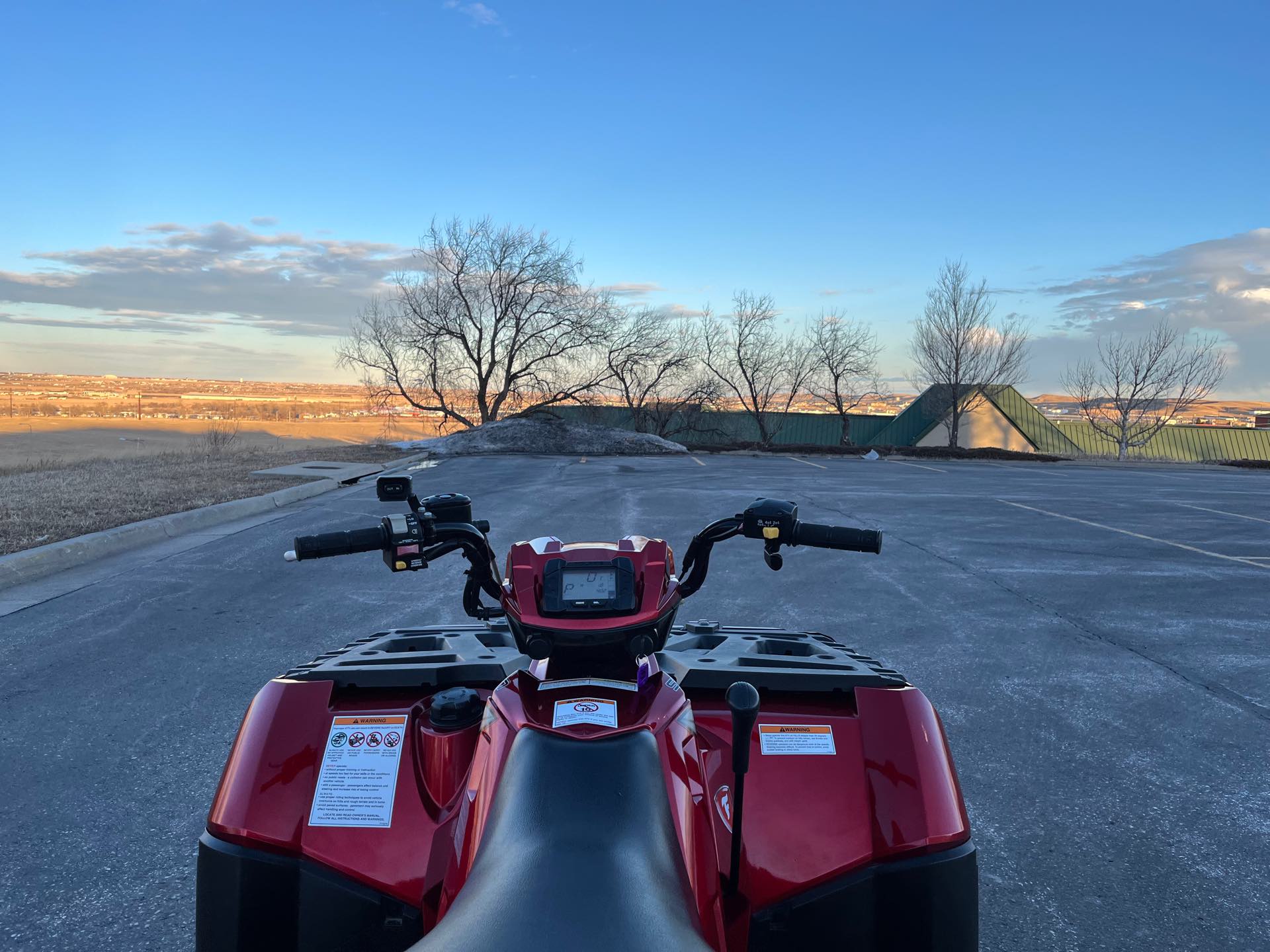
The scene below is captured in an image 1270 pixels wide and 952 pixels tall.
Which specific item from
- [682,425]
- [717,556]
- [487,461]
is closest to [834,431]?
[682,425]

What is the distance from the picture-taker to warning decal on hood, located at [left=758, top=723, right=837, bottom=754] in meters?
2.14

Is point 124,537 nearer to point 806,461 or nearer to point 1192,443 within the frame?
point 806,461

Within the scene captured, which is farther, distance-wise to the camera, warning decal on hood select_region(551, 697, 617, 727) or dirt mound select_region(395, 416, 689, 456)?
dirt mound select_region(395, 416, 689, 456)

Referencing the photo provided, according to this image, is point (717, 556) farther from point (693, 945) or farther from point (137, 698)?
point (693, 945)

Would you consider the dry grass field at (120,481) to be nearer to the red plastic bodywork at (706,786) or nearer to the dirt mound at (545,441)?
the dirt mound at (545,441)

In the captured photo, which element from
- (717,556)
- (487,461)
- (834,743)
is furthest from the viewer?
(487,461)

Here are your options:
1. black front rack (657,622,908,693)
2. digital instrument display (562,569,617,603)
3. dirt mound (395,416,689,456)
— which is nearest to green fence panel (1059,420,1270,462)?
dirt mound (395,416,689,456)

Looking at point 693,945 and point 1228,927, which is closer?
point 693,945

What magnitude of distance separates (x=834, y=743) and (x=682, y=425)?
41.7m

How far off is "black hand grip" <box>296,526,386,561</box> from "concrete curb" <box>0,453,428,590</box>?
21.4ft

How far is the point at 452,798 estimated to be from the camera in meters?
2.03

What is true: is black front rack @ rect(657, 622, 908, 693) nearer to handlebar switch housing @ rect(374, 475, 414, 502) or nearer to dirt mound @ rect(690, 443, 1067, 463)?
handlebar switch housing @ rect(374, 475, 414, 502)

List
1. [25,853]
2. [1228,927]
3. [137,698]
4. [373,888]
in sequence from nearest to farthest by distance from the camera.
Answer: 1. [373,888]
2. [1228,927]
3. [25,853]
4. [137,698]

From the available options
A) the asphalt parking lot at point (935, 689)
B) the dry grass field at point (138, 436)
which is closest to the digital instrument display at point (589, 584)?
the asphalt parking lot at point (935, 689)
